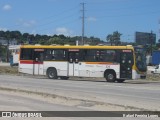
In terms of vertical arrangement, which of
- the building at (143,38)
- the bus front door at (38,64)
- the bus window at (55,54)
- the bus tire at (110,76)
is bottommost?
the bus tire at (110,76)

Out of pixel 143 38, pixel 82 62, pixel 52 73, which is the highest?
pixel 143 38

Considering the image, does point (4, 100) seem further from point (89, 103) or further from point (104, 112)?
point (104, 112)

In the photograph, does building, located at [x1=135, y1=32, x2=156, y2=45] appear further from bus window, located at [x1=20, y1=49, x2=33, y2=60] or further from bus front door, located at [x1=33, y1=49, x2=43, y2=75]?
bus front door, located at [x1=33, y1=49, x2=43, y2=75]

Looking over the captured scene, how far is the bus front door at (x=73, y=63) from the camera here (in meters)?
38.3

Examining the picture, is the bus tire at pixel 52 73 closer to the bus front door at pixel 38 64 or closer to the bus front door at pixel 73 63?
the bus front door at pixel 38 64

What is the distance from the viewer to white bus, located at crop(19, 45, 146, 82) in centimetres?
3631

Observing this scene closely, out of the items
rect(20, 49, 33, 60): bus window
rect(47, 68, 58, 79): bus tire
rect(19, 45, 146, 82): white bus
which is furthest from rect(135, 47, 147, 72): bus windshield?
rect(20, 49, 33, 60): bus window

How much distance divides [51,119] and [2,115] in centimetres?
167

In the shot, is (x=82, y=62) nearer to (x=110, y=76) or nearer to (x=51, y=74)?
(x=110, y=76)

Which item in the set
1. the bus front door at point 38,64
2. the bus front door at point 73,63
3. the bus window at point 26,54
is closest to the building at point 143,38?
the bus window at point 26,54

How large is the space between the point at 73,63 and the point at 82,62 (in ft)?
2.98

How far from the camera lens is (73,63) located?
1515 inches

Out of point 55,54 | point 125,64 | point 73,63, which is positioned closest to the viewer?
point 125,64

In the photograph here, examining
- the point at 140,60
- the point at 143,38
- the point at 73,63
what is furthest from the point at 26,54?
the point at 143,38
